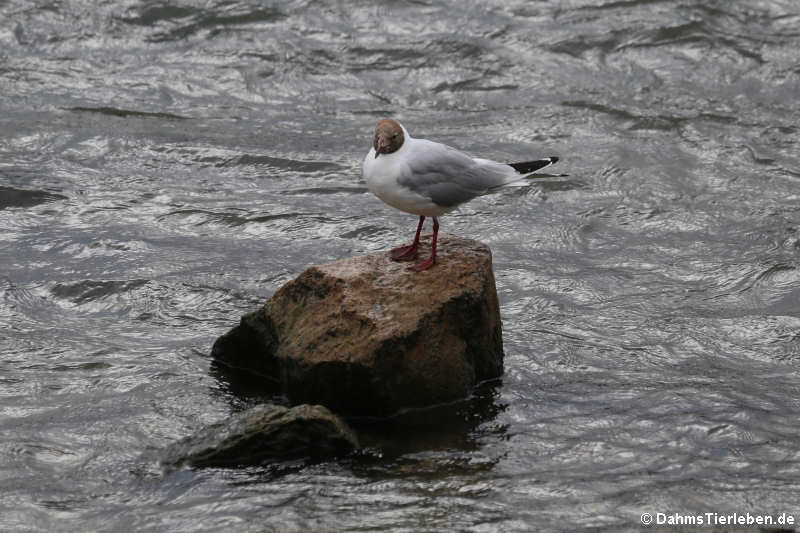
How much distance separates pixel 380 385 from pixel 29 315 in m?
2.89

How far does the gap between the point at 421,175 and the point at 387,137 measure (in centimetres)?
26

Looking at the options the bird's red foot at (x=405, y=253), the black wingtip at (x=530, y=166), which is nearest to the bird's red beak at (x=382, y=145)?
the bird's red foot at (x=405, y=253)

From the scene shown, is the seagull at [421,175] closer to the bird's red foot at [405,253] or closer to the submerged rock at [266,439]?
the bird's red foot at [405,253]

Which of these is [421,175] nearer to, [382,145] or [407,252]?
[382,145]

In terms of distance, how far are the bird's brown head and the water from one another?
4.53ft

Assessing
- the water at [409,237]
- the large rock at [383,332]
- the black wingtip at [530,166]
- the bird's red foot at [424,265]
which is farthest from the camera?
the black wingtip at [530,166]

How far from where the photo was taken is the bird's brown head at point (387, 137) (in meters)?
5.73

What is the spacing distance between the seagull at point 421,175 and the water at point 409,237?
1.08m

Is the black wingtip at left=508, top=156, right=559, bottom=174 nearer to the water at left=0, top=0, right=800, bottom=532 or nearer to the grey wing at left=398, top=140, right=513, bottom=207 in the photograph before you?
the grey wing at left=398, top=140, right=513, bottom=207

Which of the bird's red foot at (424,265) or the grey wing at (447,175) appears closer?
the grey wing at (447,175)

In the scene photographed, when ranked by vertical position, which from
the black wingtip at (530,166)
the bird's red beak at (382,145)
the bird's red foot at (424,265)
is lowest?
the bird's red foot at (424,265)

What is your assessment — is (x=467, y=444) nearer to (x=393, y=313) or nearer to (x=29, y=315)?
(x=393, y=313)

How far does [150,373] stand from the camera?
6.41m

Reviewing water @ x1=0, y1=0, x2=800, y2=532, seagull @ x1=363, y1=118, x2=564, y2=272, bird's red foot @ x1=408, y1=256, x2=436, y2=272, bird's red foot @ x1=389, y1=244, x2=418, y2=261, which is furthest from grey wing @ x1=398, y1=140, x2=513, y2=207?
water @ x1=0, y1=0, x2=800, y2=532
